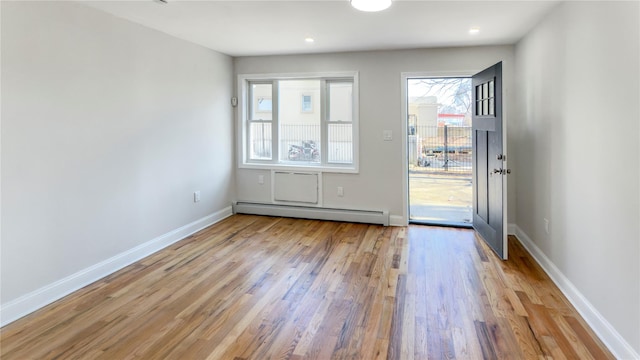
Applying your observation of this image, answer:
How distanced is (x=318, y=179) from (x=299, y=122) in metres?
0.90

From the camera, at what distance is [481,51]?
4.59 m

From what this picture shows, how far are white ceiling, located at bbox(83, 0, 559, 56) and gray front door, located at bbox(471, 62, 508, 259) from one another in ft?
1.58

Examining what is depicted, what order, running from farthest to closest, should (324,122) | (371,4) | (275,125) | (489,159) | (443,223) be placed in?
(275,125) → (324,122) → (443,223) → (489,159) → (371,4)

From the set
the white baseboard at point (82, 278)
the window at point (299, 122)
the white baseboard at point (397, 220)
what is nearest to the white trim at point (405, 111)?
the white baseboard at point (397, 220)

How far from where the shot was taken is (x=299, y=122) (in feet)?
17.9

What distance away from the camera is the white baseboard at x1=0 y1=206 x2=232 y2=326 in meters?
2.55

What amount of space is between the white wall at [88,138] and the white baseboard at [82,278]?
0.05m

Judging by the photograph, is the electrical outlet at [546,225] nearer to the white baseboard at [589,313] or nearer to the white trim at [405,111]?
the white baseboard at [589,313]

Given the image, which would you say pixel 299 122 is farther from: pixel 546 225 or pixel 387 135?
pixel 546 225

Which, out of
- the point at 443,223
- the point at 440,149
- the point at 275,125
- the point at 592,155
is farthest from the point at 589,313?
the point at 275,125

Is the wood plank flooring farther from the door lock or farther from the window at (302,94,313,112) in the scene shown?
the window at (302,94,313,112)

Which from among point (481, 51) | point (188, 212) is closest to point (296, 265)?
point (188, 212)

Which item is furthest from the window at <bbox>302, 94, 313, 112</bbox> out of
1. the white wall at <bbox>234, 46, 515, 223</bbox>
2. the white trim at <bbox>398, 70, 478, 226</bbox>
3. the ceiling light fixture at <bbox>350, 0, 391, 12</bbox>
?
the ceiling light fixture at <bbox>350, 0, 391, 12</bbox>

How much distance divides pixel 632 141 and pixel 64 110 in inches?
150
